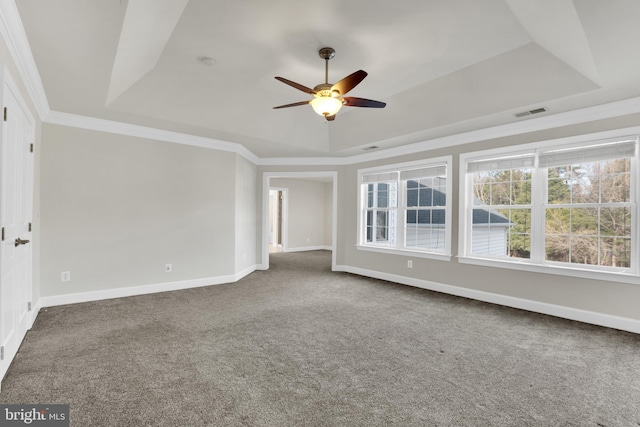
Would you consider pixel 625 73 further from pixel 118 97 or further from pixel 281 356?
pixel 118 97

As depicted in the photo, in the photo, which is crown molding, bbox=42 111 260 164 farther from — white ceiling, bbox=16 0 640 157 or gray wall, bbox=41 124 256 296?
white ceiling, bbox=16 0 640 157

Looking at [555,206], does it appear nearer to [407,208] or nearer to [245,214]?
[407,208]

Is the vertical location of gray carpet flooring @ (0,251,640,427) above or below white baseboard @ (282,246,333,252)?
below

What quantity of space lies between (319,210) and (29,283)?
789 cm

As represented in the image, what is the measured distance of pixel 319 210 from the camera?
1059cm

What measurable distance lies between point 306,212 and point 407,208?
16.3 feet

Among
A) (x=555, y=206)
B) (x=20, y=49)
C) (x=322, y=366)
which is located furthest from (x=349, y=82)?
(x=555, y=206)

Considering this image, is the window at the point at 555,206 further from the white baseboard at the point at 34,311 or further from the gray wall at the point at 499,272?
the white baseboard at the point at 34,311

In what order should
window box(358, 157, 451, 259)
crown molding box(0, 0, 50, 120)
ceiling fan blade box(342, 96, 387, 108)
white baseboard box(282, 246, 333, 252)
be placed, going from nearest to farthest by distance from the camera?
crown molding box(0, 0, 50, 120) → ceiling fan blade box(342, 96, 387, 108) → window box(358, 157, 451, 259) → white baseboard box(282, 246, 333, 252)

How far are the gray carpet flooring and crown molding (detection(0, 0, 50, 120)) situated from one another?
237 cm

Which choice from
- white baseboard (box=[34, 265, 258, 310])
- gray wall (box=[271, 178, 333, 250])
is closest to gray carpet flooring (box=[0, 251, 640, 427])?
white baseboard (box=[34, 265, 258, 310])

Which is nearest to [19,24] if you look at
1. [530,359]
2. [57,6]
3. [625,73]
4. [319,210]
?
[57,6]

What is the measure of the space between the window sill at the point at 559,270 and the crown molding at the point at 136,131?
419cm

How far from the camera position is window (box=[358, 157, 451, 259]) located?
5.20 metres
